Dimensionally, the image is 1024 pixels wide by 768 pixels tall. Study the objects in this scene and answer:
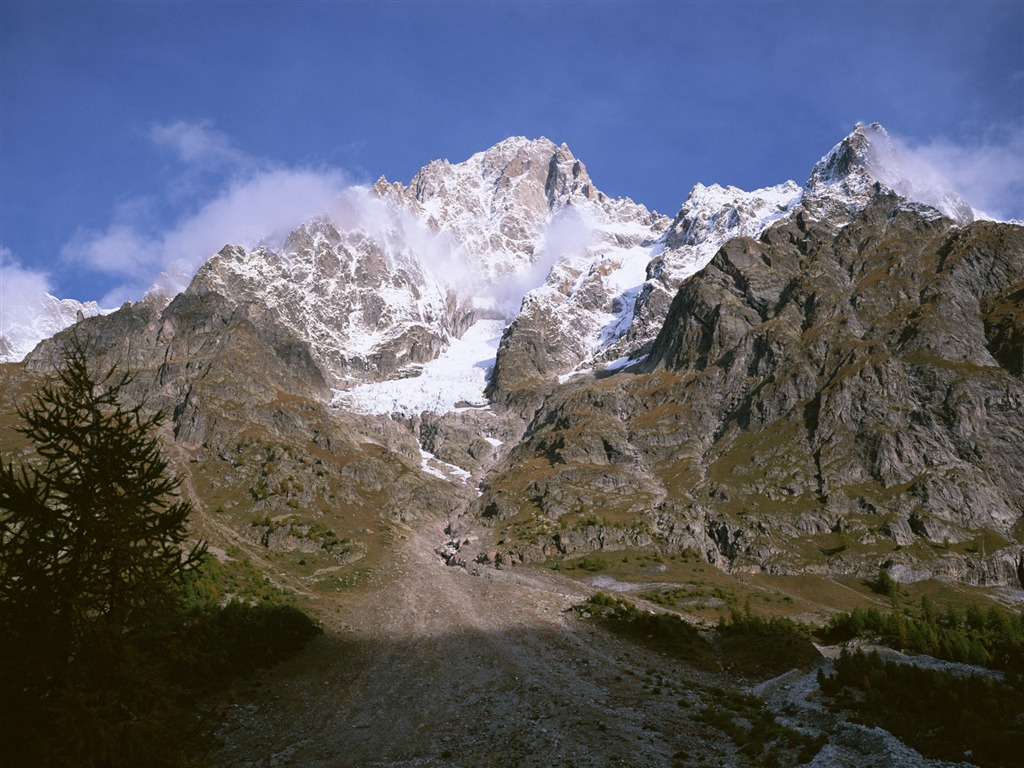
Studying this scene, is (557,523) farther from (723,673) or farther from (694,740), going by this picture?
(694,740)

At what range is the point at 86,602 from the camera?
14.6m

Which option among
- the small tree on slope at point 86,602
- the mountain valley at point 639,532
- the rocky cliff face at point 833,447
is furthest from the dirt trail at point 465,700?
the rocky cliff face at point 833,447

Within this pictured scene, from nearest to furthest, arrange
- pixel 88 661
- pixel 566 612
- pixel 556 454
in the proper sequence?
pixel 88 661 → pixel 566 612 → pixel 556 454

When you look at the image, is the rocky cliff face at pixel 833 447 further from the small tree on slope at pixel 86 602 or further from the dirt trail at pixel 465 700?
the small tree on slope at pixel 86 602

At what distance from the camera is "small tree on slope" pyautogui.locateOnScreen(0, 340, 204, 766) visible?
13.5 metres

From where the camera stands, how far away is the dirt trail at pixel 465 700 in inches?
1132

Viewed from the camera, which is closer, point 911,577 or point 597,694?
point 597,694

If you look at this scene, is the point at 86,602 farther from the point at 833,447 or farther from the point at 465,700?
the point at 833,447

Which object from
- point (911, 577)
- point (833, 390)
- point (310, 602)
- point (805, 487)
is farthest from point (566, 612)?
point (833, 390)

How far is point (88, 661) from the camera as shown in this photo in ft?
47.4

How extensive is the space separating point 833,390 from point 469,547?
109 metres

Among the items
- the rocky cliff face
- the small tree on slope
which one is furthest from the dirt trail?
the rocky cliff face

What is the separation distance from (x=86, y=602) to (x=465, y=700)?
95.4 ft

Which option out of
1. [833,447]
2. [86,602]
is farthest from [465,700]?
[833,447]
